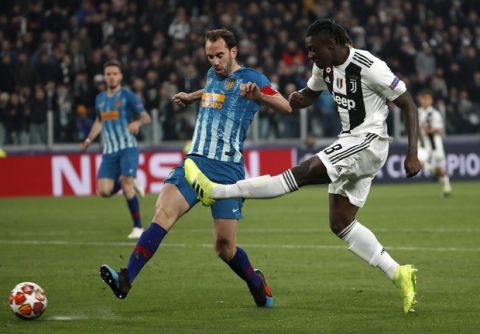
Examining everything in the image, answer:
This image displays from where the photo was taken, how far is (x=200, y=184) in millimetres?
8008

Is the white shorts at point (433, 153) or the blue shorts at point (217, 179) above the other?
the blue shorts at point (217, 179)

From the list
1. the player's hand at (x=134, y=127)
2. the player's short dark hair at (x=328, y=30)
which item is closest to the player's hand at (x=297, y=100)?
the player's short dark hair at (x=328, y=30)

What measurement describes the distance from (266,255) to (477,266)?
2.59m

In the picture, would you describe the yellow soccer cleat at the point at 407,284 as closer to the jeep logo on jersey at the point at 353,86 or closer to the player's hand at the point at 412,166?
the player's hand at the point at 412,166

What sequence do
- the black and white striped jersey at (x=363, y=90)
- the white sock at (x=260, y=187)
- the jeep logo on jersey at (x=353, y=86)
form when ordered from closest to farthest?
the white sock at (x=260, y=187), the black and white striped jersey at (x=363, y=90), the jeep logo on jersey at (x=353, y=86)

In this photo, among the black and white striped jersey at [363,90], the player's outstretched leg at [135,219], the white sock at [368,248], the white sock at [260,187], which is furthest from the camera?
the player's outstretched leg at [135,219]

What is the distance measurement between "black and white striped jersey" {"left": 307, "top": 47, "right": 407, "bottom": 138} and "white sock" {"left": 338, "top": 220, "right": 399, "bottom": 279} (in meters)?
0.78

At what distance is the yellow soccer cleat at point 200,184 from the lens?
314 inches

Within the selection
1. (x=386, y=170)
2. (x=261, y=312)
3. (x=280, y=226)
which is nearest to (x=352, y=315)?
(x=261, y=312)

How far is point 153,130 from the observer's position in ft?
84.5

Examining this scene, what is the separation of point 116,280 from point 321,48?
2325mm

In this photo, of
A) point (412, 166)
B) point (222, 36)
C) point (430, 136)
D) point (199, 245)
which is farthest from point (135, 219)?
point (430, 136)

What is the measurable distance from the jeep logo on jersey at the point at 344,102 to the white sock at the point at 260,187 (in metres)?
0.75

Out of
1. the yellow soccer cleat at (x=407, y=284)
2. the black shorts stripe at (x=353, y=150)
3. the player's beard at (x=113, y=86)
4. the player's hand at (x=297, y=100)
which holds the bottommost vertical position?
the yellow soccer cleat at (x=407, y=284)
